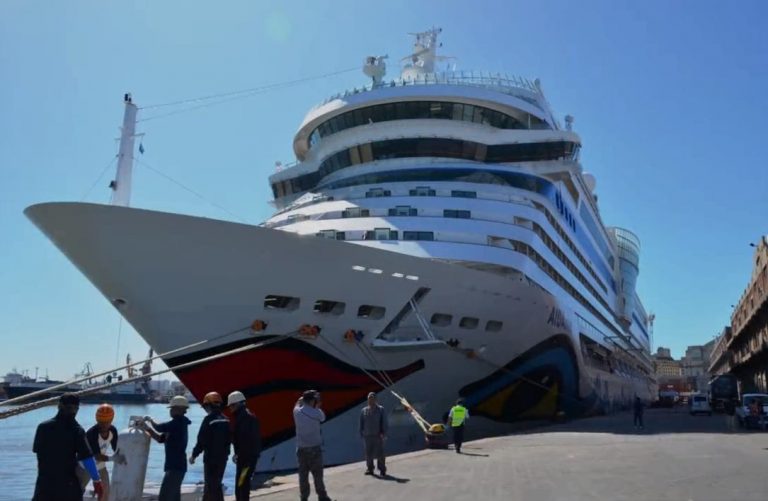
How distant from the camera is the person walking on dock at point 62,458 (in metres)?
4.56

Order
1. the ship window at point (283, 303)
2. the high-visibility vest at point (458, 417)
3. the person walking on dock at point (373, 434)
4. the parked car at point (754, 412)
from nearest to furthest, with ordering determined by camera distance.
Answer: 1. the person walking on dock at point (373, 434)
2. the high-visibility vest at point (458, 417)
3. the ship window at point (283, 303)
4. the parked car at point (754, 412)

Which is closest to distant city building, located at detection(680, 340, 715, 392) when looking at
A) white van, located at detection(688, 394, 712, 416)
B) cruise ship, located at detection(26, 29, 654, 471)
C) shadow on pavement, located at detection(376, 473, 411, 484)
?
white van, located at detection(688, 394, 712, 416)

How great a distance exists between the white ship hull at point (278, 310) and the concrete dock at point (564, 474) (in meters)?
2.27

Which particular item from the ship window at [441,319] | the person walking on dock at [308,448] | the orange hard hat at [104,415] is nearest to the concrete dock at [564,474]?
the person walking on dock at [308,448]

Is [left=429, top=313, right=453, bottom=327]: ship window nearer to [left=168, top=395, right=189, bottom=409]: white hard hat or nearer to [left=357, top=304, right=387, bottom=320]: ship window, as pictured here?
[left=357, top=304, right=387, bottom=320]: ship window

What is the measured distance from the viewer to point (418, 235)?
1588 cm

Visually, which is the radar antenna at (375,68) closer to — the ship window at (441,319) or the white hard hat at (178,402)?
the ship window at (441,319)

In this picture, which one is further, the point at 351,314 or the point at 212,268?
the point at 351,314

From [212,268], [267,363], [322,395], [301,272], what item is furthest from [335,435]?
[212,268]

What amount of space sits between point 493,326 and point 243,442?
1011 cm

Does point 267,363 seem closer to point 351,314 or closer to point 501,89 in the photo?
point 351,314

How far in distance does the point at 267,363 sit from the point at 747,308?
122 ft

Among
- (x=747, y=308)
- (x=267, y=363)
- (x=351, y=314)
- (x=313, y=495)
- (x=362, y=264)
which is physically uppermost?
(x=747, y=308)

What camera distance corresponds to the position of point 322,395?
12547 millimetres
